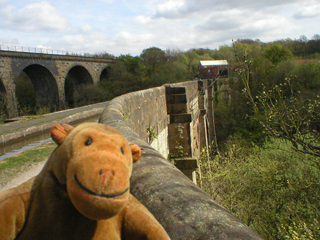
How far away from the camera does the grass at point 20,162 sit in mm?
4601

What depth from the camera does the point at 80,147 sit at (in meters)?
0.98

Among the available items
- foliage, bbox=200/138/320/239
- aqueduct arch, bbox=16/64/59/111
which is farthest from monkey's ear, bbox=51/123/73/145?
aqueduct arch, bbox=16/64/59/111

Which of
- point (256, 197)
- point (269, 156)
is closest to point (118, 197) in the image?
point (256, 197)

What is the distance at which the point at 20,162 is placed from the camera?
529 centimetres

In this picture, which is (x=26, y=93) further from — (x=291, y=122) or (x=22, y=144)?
(x=291, y=122)

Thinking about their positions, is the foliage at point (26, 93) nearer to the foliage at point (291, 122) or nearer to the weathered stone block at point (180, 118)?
the weathered stone block at point (180, 118)

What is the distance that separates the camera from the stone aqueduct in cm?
2623

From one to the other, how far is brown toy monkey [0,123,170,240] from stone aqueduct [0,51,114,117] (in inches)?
1019

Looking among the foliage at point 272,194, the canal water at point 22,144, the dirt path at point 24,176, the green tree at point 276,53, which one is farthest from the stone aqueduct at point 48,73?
the green tree at point 276,53

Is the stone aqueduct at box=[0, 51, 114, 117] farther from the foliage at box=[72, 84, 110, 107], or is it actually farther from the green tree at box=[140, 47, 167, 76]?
the green tree at box=[140, 47, 167, 76]

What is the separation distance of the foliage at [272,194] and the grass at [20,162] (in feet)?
15.8

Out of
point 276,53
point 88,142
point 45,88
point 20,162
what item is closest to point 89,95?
point 45,88

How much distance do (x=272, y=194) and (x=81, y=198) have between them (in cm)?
966

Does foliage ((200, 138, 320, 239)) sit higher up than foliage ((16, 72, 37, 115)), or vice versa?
foliage ((16, 72, 37, 115))
